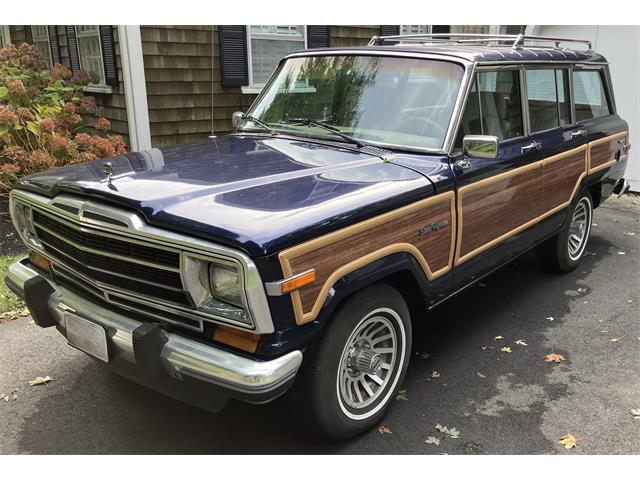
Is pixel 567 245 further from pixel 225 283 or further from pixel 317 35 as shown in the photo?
pixel 317 35

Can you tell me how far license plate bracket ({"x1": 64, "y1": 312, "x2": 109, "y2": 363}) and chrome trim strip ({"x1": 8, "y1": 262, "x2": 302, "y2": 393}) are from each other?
31mm

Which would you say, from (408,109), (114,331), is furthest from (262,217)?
(408,109)

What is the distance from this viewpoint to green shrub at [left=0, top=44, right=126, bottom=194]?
6.05 m

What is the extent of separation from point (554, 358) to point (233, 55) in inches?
229

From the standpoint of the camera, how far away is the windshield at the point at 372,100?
3.51 meters

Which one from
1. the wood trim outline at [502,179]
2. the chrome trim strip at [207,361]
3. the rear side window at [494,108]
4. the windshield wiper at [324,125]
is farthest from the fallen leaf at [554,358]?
the chrome trim strip at [207,361]

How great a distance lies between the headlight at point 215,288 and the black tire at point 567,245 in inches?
140

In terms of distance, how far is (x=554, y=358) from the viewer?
12.5 ft

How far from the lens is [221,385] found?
7.66 ft

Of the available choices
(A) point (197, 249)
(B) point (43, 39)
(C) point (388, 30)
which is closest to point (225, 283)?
(A) point (197, 249)

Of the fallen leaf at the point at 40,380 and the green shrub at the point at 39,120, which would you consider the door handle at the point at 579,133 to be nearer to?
the fallen leaf at the point at 40,380

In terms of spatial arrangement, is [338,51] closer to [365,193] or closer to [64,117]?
[365,193]

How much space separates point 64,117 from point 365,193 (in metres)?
5.29

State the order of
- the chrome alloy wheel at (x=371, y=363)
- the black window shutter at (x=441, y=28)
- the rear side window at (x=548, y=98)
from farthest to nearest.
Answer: the black window shutter at (x=441, y=28)
the rear side window at (x=548, y=98)
the chrome alloy wheel at (x=371, y=363)
